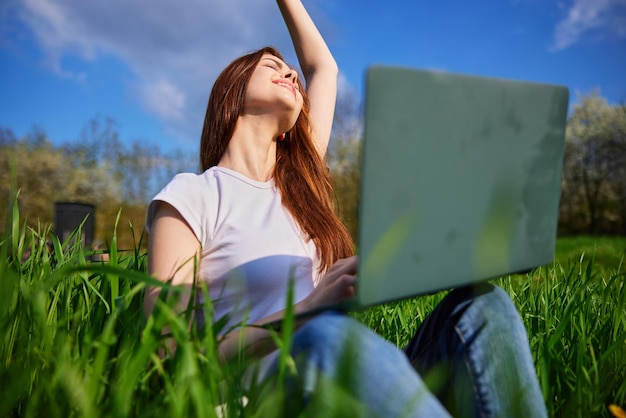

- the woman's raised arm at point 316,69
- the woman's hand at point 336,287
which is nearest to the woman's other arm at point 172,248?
the woman's hand at point 336,287

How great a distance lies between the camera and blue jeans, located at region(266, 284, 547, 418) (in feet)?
3.18

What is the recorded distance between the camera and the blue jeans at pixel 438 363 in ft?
3.18

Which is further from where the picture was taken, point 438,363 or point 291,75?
point 291,75

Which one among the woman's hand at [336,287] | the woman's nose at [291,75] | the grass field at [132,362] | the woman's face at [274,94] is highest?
the woman's nose at [291,75]

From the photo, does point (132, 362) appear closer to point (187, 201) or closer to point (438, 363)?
point (187, 201)

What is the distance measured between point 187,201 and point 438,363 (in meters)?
0.73

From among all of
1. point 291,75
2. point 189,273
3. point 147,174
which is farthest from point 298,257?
point 147,174

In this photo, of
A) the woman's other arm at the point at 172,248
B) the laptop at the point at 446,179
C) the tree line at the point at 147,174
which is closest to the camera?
the laptop at the point at 446,179

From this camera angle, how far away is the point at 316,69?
2.10 meters

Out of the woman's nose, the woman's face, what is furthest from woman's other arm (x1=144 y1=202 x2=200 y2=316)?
the woman's nose

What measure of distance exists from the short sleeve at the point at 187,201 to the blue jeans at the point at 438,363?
477 millimetres

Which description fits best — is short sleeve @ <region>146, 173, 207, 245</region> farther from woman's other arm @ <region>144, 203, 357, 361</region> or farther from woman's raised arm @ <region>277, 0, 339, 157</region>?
woman's raised arm @ <region>277, 0, 339, 157</region>

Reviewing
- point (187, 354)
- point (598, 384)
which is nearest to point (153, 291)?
point (187, 354)

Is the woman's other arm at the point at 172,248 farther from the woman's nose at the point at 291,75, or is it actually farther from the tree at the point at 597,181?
the tree at the point at 597,181
